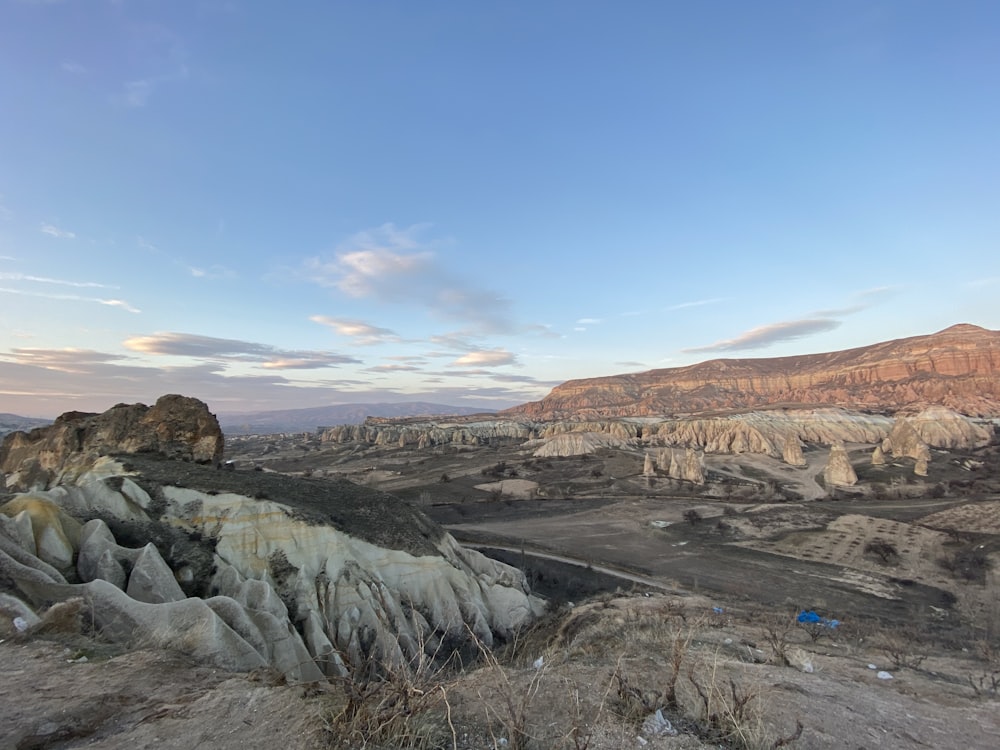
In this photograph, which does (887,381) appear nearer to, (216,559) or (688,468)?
(688,468)

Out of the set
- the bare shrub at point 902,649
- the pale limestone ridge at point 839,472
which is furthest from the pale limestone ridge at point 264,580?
the pale limestone ridge at point 839,472

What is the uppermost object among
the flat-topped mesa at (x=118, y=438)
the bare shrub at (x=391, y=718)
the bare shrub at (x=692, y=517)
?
the flat-topped mesa at (x=118, y=438)

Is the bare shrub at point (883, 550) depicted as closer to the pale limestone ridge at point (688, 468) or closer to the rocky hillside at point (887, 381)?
the pale limestone ridge at point (688, 468)

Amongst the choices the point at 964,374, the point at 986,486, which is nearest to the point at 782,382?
the point at 964,374

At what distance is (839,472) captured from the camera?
202 ft

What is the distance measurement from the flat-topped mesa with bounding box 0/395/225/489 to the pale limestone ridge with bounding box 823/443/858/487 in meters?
68.7

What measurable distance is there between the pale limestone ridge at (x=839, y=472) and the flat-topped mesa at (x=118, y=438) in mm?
68722

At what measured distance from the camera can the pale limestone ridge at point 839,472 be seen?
60438 mm

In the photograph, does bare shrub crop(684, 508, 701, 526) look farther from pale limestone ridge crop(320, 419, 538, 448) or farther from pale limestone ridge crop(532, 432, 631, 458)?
pale limestone ridge crop(320, 419, 538, 448)

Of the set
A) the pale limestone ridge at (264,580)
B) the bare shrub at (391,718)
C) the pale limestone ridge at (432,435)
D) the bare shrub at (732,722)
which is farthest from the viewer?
the pale limestone ridge at (432,435)

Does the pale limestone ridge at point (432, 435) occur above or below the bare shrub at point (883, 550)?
above

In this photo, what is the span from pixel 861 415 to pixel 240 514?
12926 cm

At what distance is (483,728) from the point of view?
4836 mm

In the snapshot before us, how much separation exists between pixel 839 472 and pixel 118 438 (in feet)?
242
